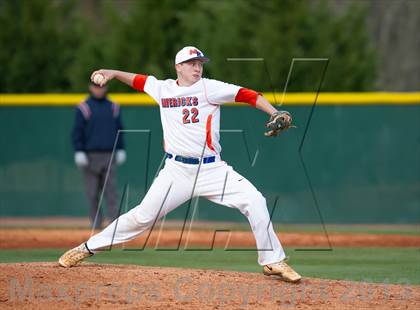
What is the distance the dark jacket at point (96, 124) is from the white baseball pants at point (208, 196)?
18.5 ft

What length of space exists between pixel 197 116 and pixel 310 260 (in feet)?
11.3

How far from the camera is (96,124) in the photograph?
43.1 ft

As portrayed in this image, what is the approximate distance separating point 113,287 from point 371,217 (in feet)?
26.9

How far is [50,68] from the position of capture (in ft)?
60.0

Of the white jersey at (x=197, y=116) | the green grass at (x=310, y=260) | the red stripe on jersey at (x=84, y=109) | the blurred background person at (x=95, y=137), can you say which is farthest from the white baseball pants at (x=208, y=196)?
the red stripe on jersey at (x=84, y=109)

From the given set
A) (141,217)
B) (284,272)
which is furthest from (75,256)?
(284,272)

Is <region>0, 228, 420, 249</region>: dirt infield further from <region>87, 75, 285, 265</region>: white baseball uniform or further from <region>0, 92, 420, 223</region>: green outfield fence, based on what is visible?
<region>87, 75, 285, 265</region>: white baseball uniform

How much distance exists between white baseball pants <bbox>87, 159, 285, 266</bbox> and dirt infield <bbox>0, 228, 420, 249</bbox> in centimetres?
414

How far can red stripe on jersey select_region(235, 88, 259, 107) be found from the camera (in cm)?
738

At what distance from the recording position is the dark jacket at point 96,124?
43.2 feet

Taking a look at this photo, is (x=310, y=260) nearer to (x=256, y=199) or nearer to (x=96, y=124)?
(x=256, y=199)

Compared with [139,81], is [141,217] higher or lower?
lower

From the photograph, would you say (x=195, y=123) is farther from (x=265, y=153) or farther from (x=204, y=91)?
(x=265, y=153)

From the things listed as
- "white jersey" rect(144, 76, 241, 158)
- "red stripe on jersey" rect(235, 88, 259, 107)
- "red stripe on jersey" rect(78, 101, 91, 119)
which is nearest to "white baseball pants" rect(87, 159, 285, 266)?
"white jersey" rect(144, 76, 241, 158)
